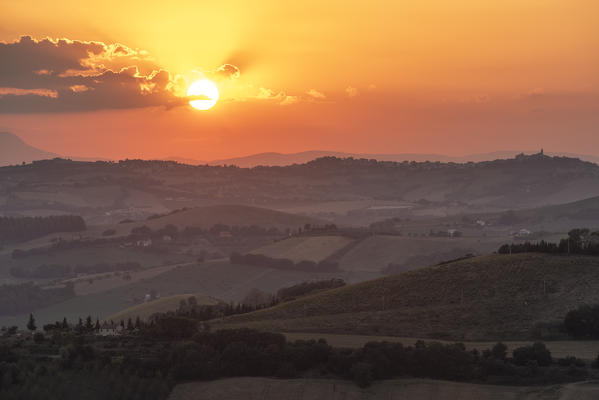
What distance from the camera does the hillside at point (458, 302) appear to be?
102 m

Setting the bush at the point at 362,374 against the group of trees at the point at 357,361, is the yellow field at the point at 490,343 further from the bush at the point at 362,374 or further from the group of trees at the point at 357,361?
the bush at the point at 362,374

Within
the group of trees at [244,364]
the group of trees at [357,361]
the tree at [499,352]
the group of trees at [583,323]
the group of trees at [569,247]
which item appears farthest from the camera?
the group of trees at [569,247]

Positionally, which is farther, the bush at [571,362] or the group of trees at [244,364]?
the bush at [571,362]

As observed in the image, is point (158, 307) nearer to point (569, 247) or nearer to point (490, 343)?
point (569, 247)

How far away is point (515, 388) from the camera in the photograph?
72.8 meters

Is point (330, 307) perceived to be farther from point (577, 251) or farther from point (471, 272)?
point (577, 251)

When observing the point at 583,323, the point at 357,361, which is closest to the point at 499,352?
the point at 357,361

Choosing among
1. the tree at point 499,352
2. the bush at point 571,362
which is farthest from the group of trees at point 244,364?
the bush at point 571,362

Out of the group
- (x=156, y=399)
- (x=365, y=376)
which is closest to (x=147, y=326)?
(x=156, y=399)

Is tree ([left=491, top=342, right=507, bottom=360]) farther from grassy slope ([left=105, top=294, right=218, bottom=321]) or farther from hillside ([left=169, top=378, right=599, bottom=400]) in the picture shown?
grassy slope ([left=105, top=294, right=218, bottom=321])

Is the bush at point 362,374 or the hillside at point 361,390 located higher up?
the bush at point 362,374

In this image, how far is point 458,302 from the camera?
113875 mm

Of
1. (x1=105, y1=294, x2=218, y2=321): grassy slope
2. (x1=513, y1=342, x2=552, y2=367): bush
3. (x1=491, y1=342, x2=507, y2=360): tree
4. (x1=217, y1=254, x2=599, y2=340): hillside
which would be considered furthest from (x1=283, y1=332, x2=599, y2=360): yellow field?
(x1=105, y1=294, x2=218, y2=321): grassy slope

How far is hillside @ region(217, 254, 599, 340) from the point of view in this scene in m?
102
